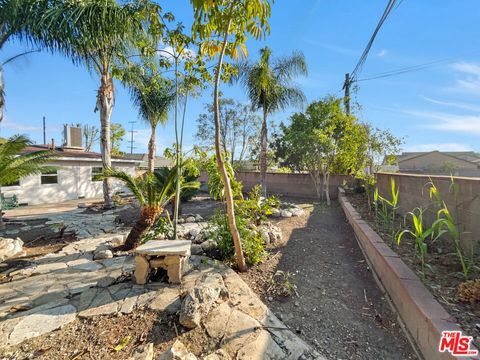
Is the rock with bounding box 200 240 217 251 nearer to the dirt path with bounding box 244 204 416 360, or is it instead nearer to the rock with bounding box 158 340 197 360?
the dirt path with bounding box 244 204 416 360

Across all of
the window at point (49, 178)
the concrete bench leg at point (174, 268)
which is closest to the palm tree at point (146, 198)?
the concrete bench leg at point (174, 268)

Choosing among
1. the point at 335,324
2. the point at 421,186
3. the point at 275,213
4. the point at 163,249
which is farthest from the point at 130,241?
the point at 421,186

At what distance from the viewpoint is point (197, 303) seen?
7.18 feet

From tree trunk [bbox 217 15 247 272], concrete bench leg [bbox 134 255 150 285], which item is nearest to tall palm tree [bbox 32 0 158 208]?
concrete bench leg [bbox 134 255 150 285]

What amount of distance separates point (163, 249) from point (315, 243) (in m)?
3.13

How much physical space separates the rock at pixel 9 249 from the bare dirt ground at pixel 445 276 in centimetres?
608

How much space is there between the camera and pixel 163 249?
9.09ft

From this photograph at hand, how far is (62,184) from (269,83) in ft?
38.8

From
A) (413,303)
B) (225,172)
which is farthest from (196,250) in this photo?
(413,303)

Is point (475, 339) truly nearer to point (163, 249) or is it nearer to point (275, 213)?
point (163, 249)

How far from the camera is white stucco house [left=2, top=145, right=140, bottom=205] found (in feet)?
35.0

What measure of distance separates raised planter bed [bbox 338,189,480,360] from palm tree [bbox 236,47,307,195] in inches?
276

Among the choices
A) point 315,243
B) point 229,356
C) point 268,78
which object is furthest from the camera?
point 268,78

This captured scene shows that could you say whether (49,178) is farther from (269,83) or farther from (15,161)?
(269,83)
